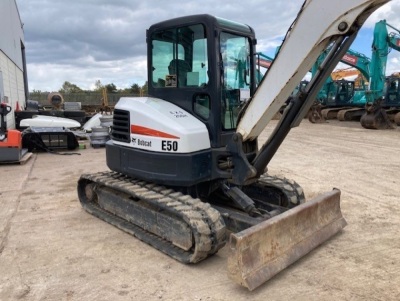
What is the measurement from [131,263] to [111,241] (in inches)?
24.7

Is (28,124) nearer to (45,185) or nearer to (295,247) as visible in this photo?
(45,185)

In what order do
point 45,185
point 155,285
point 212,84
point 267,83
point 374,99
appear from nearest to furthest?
point 155,285 < point 267,83 < point 212,84 < point 45,185 < point 374,99

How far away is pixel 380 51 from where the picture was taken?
58.5ft

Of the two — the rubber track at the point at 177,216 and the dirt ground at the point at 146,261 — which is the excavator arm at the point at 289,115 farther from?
the rubber track at the point at 177,216

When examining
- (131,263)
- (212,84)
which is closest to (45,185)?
(131,263)

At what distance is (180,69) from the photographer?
172 inches

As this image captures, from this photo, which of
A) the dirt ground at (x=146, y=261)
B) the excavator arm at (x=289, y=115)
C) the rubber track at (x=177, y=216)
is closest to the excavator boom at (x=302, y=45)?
the excavator arm at (x=289, y=115)

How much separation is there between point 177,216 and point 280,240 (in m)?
1.03

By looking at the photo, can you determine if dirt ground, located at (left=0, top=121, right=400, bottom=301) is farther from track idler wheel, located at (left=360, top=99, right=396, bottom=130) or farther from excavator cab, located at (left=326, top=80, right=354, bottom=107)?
excavator cab, located at (left=326, top=80, right=354, bottom=107)

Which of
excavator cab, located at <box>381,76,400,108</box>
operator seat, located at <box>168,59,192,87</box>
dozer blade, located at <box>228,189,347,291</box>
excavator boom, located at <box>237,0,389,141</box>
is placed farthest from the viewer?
excavator cab, located at <box>381,76,400,108</box>

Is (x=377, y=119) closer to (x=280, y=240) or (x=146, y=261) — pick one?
(x=280, y=240)

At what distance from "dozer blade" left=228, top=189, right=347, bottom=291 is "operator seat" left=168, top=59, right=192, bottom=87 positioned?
72.7 inches

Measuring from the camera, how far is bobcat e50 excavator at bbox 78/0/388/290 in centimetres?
328

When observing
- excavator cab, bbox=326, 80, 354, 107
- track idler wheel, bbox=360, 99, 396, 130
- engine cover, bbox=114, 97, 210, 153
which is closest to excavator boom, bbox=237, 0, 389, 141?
engine cover, bbox=114, 97, 210, 153
